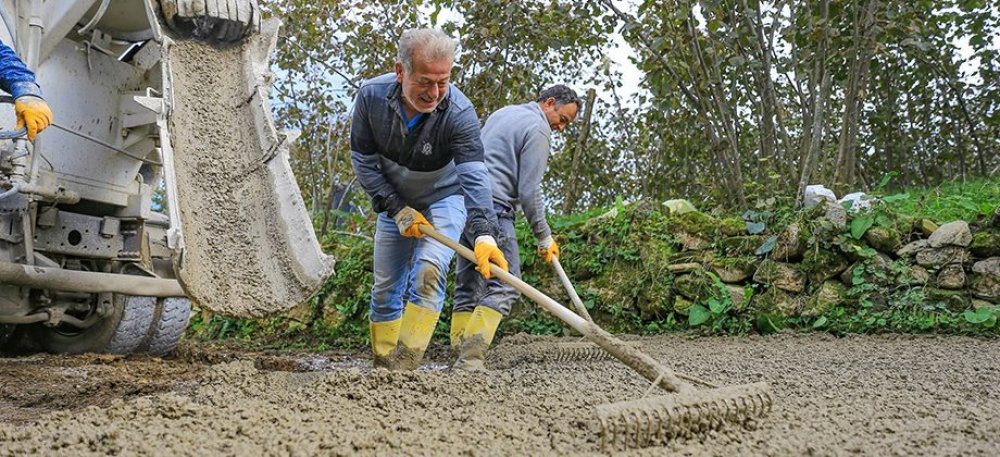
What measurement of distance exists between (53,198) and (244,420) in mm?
2411

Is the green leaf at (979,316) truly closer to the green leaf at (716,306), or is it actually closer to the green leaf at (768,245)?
the green leaf at (768,245)

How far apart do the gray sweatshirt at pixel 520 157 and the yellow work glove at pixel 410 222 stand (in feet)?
2.13

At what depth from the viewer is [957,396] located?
116 inches

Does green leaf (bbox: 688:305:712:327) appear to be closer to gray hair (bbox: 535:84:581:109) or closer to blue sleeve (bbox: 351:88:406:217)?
gray hair (bbox: 535:84:581:109)

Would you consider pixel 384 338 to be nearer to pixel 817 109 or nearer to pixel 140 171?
pixel 140 171

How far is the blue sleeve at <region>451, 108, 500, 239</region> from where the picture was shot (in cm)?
362

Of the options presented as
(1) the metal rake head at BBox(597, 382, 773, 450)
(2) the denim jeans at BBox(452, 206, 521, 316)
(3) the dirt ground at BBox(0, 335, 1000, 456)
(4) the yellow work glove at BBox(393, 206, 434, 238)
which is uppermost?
(4) the yellow work glove at BBox(393, 206, 434, 238)

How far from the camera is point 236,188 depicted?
403 centimetres

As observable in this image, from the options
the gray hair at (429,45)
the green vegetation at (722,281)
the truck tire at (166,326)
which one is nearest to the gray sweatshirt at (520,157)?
the gray hair at (429,45)

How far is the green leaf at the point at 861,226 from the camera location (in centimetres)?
514

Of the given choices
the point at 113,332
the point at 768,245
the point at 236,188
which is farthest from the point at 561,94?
the point at 113,332

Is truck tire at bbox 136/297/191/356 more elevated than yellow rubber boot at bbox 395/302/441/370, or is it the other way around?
yellow rubber boot at bbox 395/302/441/370

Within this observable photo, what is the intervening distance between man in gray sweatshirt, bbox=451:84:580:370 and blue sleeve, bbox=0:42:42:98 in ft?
7.03

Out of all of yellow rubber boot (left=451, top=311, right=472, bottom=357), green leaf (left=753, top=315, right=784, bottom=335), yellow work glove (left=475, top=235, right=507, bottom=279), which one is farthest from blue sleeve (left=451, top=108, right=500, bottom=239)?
green leaf (left=753, top=315, right=784, bottom=335)
